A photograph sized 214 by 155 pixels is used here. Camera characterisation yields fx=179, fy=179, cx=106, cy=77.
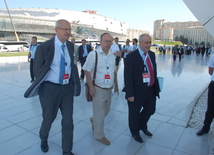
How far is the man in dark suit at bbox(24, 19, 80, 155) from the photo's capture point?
7.72ft

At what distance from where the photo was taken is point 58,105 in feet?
8.32

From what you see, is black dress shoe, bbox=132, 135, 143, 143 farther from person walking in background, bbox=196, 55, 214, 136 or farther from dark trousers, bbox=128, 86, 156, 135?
person walking in background, bbox=196, 55, 214, 136

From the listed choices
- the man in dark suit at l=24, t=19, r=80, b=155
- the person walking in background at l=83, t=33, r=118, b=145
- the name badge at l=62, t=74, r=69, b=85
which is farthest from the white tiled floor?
the name badge at l=62, t=74, r=69, b=85

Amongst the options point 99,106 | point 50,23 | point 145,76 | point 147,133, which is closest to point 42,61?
point 99,106

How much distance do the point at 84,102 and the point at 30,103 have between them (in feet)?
4.99

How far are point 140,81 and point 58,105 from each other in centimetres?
129

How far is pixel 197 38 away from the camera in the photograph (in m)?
125

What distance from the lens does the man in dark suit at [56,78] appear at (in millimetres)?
2354

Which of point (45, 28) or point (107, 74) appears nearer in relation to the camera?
point (107, 74)

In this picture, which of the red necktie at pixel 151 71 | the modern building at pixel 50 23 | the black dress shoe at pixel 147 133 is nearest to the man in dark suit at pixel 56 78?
the red necktie at pixel 151 71

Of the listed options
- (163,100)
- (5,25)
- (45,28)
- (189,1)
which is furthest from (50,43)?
(45,28)

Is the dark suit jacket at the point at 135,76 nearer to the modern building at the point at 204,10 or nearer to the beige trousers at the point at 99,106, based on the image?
the beige trousers at the point at 99,106

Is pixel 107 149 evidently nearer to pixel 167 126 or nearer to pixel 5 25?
pixel 167 126

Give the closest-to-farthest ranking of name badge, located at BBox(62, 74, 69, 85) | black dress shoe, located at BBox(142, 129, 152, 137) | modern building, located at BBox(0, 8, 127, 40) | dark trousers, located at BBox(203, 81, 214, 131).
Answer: name badge, located at BBox(62, 74, 69, 85) < dark trousers, located at BBox(203, 81, 214, 131) < black dress shoe, located at BBox(142, 129, 152, 137) < modern building, located at BBox(0, 8, 127, 40)
